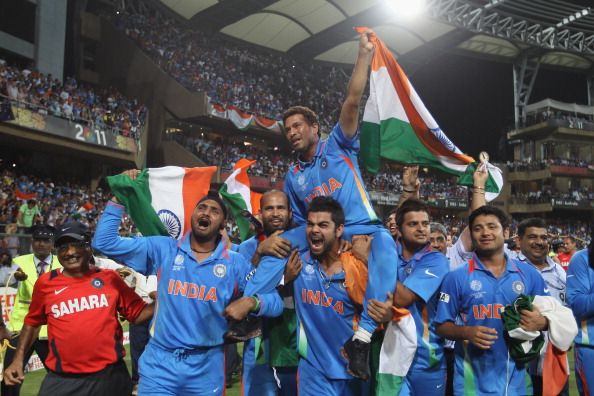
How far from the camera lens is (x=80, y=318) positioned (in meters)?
4.06

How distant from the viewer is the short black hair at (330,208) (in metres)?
3.89

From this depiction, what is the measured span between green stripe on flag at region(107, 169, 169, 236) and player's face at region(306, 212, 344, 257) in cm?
170

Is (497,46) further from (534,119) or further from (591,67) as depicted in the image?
(591,67)

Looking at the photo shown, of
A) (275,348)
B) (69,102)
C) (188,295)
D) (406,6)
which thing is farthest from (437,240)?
(406,6)

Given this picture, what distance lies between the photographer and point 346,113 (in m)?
4.45

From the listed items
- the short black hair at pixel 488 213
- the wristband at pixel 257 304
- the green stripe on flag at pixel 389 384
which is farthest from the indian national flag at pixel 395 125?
the green stripe on flag at pixel 389 384

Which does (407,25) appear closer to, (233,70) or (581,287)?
(233,70)

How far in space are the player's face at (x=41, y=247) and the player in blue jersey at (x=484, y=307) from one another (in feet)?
14.6

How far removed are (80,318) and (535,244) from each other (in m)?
4.13

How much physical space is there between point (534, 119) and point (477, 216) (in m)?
46.8

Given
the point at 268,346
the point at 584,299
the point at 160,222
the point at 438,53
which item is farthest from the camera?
the point at 438,53

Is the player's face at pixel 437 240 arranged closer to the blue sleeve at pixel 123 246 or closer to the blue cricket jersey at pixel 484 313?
the blue cricket jersey at pixel 484 313

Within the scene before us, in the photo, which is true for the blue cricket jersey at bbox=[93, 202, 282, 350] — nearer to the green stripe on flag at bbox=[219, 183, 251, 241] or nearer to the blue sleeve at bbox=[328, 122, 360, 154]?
the blue sleeve at bbox=[328, 122, 360, 154]

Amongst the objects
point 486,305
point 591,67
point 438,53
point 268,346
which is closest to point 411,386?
point 486,305
